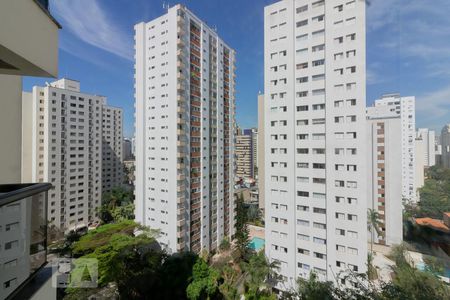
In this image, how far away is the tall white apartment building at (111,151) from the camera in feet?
65.2

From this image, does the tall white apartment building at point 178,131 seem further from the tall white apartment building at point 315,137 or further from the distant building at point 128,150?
the distant building at point 128,150

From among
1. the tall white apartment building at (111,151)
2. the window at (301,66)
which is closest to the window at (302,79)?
the window at (301,66)

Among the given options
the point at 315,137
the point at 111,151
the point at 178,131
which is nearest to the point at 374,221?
the point at 315,137

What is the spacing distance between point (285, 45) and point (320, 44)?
1.20 meters

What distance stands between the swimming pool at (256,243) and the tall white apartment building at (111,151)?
46.9 feet

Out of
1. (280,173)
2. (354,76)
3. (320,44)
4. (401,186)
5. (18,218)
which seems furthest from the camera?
(401,186)

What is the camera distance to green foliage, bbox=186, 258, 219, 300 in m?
5.89

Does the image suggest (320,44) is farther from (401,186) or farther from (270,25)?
(401,186)

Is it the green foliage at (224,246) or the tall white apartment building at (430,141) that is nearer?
the tall white apartment building at (430,141)

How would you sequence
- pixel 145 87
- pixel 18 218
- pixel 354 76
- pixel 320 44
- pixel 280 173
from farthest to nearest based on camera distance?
pixel 145 87 < pixel 280 173 < pixel 320 44 < pixel 354 76 < pixel 18 218

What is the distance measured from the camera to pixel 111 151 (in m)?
20.3

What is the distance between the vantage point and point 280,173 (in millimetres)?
7508

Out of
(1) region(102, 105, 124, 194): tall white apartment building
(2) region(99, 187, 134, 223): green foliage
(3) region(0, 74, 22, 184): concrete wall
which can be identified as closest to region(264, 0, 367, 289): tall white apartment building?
(3) region(0, 74, 22, 184): concrete wall

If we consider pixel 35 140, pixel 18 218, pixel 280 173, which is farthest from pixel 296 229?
pixel 35 140
